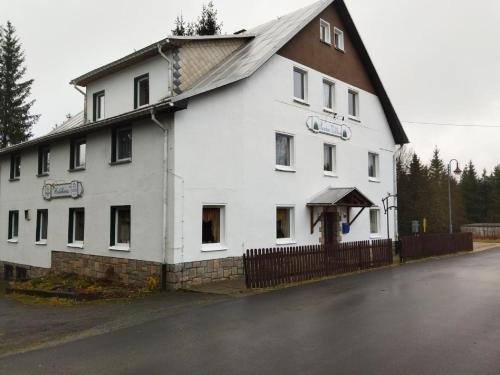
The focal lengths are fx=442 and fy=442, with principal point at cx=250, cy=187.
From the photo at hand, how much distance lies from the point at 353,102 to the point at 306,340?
54.5 ft

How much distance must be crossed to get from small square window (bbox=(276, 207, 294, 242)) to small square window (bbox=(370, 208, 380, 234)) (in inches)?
272

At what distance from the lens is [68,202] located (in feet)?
57.3

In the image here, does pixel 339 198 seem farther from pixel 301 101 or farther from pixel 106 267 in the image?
pixel 106 267

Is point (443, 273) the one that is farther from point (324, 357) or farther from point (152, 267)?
point (324, 357)

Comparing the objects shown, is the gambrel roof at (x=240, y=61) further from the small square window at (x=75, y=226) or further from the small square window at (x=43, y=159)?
the small square window at (x=75, y=226)

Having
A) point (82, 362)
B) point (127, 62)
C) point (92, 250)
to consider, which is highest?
point (127, 62)

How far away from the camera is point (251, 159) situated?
15.3 meters

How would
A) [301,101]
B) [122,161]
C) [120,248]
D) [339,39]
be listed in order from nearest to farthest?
[120,248], [122,161], [301,101], [339,39]

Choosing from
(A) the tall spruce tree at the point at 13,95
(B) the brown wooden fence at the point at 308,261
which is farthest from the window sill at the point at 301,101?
(A) the tall spruce tree at the point at 13,95

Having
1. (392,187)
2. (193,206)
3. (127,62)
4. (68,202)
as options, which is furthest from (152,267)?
(392,187)

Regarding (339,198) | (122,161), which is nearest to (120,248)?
(122,161)

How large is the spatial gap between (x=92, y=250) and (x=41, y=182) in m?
5.67

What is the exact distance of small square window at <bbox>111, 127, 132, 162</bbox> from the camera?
49.1 ft

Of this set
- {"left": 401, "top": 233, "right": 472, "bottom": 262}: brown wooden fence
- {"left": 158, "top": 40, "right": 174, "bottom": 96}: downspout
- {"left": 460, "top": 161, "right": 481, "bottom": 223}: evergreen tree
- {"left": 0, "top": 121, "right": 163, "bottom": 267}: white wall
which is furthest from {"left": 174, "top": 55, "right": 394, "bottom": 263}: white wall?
{"left": 460, "top": 161, "right": 481, "bottom": 223}: evergreen tree
